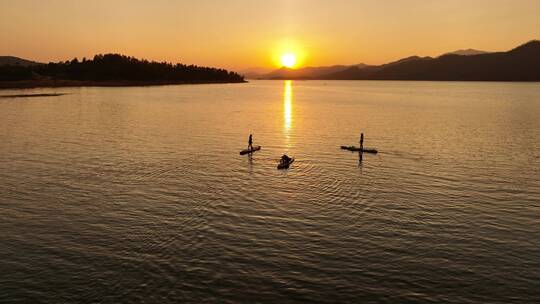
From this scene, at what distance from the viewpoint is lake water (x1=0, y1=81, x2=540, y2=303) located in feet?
86.6

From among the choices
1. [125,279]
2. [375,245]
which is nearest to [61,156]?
[125,279]

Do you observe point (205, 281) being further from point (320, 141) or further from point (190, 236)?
point (320, 141)

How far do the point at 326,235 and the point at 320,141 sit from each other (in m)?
53.2

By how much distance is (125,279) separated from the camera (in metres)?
26.8

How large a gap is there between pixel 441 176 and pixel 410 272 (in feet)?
96.9

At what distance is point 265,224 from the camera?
3706cm

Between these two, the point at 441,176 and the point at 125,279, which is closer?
the point at 125,279

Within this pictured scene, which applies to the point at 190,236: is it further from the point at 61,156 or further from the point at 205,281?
the point at 61,156

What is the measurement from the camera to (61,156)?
64.4 meters

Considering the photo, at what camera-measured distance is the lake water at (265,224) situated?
26391mm

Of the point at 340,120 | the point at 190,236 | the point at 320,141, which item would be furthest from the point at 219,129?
the point at 190,236

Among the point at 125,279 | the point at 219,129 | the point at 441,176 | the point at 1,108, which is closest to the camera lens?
the point at 125,279

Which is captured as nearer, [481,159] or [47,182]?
[47,182]

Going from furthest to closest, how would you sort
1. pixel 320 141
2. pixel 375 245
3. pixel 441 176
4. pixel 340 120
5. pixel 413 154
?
1. pixel 340 120
2. pixel 320 141
3. pixel 413 154
4. pixel 441 176
5. pixel 375 245
